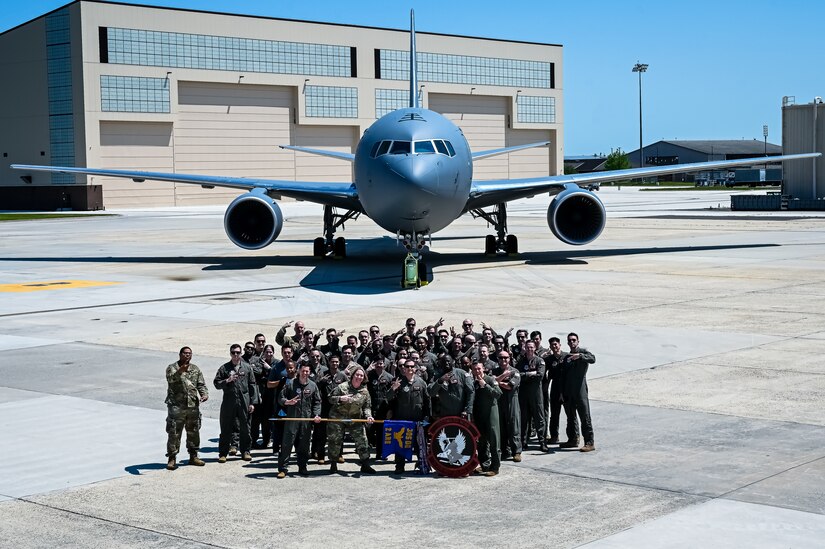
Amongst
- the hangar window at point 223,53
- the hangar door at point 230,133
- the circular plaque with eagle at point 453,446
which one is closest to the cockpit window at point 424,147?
the circular plaque with eagle at point 453,446

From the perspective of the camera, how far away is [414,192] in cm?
2739

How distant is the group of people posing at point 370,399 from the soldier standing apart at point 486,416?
11 millimetres

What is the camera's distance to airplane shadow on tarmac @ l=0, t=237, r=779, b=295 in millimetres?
30358

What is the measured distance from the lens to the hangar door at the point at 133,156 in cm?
8638

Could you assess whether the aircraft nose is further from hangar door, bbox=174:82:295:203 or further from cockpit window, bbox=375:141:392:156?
hangar door, bbox=174:82:295:203

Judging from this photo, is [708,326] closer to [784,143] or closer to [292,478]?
[292,478]

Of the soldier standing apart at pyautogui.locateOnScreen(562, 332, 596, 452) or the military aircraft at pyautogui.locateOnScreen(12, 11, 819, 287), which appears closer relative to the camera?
the soldier standing apart at pyautogui.locateOnScreen(562, 332, 596, 452)

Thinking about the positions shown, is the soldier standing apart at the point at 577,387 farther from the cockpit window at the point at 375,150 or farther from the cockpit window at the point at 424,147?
the cockpit window at the point at 375,150

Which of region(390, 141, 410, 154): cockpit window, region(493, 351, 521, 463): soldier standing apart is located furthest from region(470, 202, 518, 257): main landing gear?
region(493, 351, 521, 463): soldier standing apart

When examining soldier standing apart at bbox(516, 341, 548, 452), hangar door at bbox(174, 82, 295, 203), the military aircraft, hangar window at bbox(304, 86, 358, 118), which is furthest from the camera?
hangar window at bbox(304, 86, 358, 118)

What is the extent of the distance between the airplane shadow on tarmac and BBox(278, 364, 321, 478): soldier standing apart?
15921 millimetres

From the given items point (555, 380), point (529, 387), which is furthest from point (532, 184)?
point (529, 387)

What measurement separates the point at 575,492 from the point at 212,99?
85.0 m

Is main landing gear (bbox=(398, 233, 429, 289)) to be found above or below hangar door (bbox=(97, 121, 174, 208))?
below
